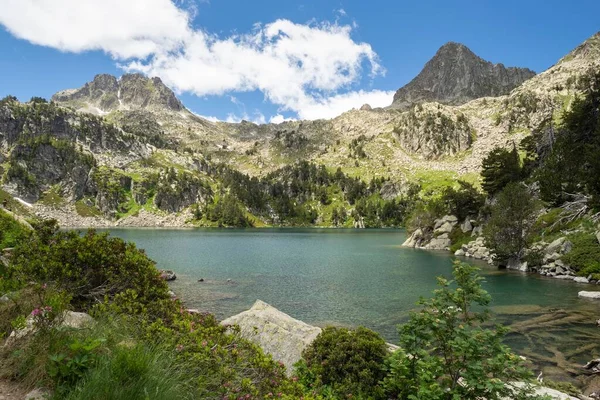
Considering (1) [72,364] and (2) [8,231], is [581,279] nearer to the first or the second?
(1) [72,364]

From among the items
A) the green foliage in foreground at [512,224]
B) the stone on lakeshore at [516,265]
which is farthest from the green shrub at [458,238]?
the green foliage in foreground at [512,224]

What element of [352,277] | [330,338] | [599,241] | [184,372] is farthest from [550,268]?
[184,372]

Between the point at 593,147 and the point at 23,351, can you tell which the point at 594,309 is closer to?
the point at 593,147

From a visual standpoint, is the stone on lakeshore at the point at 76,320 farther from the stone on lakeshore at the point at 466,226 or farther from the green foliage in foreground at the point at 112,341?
the stone on lakeshore at the point at 466,226

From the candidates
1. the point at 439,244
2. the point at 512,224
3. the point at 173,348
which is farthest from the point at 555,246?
the point at 173,348

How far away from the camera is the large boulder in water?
15672 mm

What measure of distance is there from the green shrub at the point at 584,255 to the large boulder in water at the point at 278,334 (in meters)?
47.6

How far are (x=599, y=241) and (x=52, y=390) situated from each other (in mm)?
59586

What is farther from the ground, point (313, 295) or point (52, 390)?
point (52, 390)

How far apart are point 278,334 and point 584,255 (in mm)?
51135

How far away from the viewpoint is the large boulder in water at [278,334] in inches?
617

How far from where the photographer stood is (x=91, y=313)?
10531 mm

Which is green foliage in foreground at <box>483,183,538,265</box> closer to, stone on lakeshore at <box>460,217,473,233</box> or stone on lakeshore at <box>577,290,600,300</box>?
stone on lakeshore at <box>577,290,600,300</box>

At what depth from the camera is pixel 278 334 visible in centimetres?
1683
